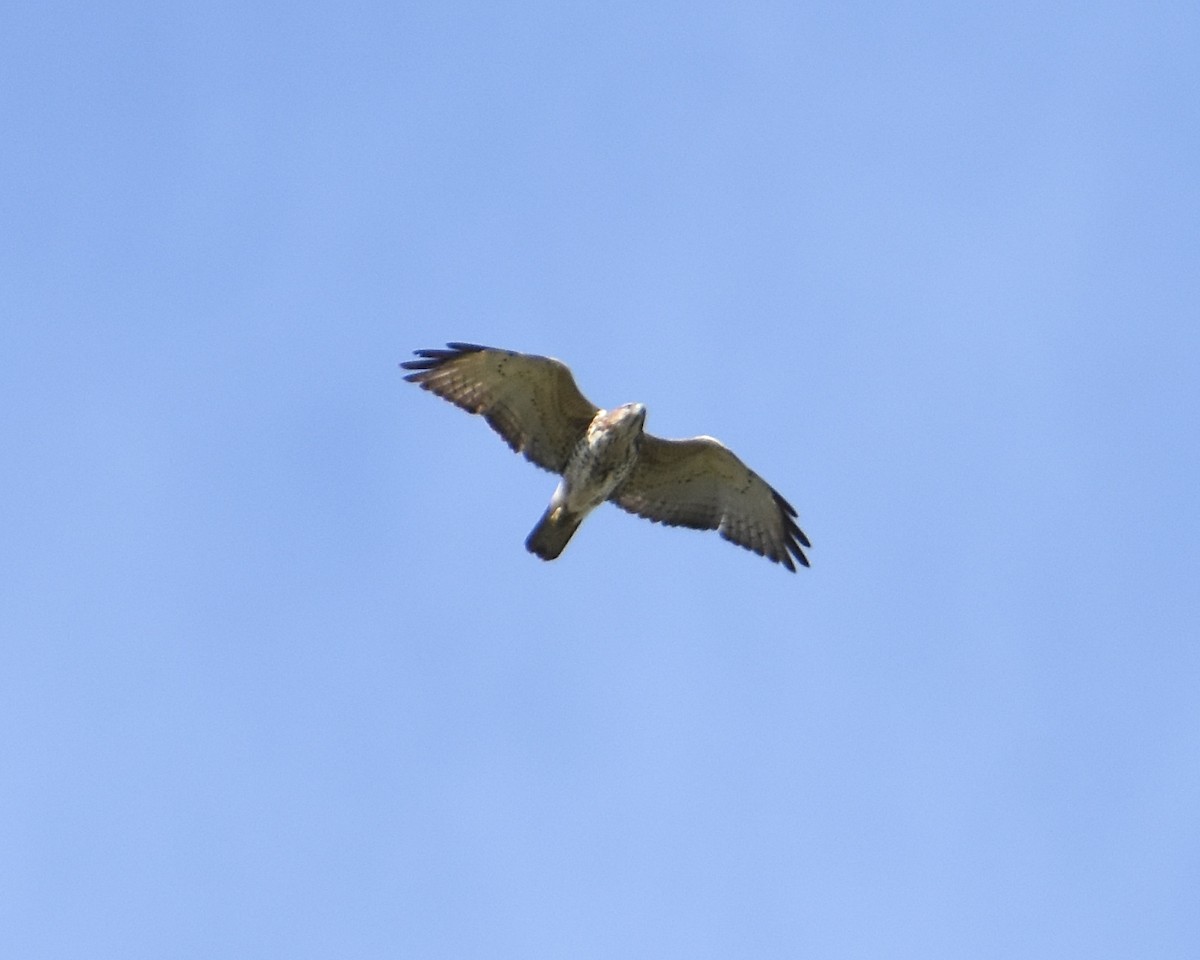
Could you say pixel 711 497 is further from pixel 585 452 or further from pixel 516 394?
pixel 516 394

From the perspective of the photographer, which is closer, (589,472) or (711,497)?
(589,472)

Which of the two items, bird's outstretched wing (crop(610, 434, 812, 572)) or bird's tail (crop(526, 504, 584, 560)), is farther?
bird's outstretched wing (crop(610, 434, 812, 572))

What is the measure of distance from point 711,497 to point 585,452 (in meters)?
1.40

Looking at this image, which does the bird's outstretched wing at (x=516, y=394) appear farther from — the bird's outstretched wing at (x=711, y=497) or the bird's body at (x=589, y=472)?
the bird's outstretched wing at (x=711, y=497)

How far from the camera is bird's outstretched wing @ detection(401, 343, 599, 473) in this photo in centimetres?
1612

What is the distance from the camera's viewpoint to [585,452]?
16172 mm

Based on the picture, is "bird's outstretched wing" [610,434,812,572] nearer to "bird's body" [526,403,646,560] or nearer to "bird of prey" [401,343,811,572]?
"bird of prey" [401,343,811,572]

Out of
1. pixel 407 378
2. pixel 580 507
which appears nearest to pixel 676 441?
pixel 580 507

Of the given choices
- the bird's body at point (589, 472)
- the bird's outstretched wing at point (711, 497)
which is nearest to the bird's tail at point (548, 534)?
the bird's body at point (589, 472)

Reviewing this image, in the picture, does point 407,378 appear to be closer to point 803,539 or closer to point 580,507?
point 580,507

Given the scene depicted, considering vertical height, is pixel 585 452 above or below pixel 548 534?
above

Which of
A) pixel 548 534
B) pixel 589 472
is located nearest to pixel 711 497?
pixel 589 472

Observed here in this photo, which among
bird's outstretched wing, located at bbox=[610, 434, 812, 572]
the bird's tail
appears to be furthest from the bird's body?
bird's outstretched wing, located at bbox=[610, 434, 812, 572]

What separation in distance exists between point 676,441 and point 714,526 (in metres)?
1.05
